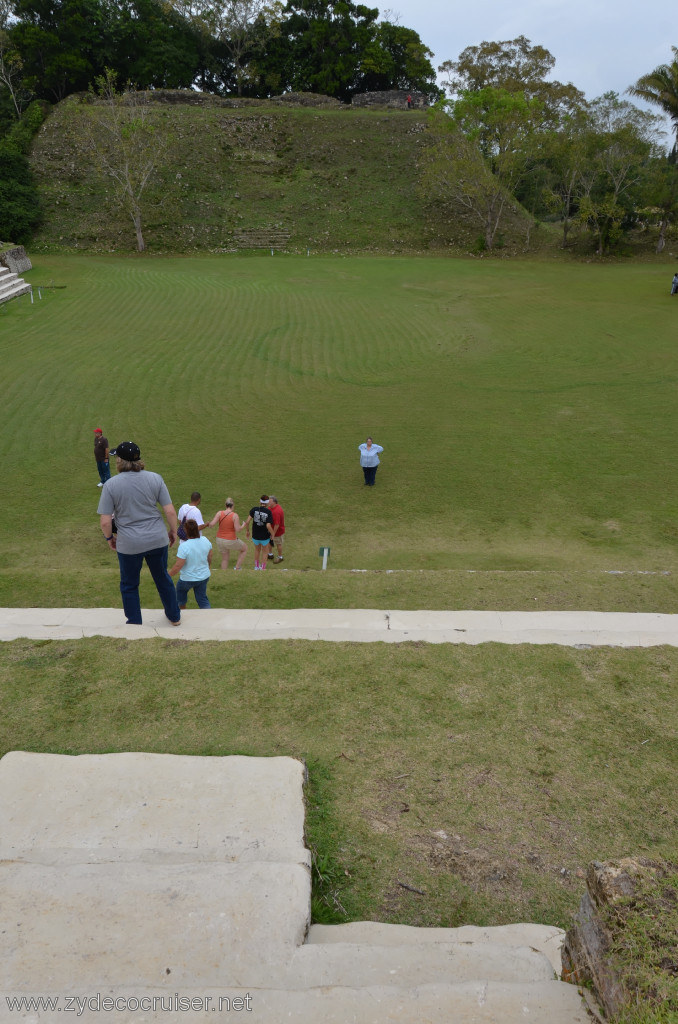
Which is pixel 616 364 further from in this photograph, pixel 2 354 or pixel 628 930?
pixel 628 930

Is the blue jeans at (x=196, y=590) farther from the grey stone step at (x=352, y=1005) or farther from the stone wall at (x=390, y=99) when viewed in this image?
the stone wall at (x=390, y=99)

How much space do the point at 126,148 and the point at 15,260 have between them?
10.6 metres

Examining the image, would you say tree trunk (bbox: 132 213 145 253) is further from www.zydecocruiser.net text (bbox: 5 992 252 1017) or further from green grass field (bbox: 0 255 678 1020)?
www.zydecocruiser.net text (bbox: 5 992 252 1017)

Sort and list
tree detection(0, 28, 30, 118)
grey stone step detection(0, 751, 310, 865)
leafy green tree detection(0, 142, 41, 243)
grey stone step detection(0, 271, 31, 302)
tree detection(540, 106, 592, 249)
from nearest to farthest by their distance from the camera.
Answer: grey stone step detection(0, 751, 310, 865)
grey stone step detection(0, 271, 31, 302)
leafy green tree detection(0, 142, 41, 243)
tree detection(540, 106, 592, 249)
tree detection(0, 28, 30, 118)

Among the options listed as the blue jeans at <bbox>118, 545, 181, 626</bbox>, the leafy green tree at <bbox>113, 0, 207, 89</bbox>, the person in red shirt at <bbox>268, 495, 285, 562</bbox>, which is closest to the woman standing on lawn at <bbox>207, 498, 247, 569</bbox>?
the person in red shirt at <bbox>268, 495, 285, 562</bbox>

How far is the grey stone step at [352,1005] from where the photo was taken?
7.91 ft

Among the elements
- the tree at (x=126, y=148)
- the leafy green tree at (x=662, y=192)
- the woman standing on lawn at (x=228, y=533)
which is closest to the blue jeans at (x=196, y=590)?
the woman standing on lawn at (x=228, y=533)

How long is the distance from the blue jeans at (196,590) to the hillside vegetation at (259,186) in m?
32.8

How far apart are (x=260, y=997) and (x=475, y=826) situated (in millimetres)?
1639

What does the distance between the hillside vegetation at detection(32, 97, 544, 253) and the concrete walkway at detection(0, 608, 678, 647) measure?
33.5 metres

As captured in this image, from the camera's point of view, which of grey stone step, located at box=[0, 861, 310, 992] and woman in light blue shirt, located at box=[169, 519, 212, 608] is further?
woman in light blue shirt, located at box=[169, 519, 212, 608]

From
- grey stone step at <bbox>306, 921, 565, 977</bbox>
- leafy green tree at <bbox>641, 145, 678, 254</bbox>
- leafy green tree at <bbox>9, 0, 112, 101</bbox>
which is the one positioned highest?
leafy green tree at <bbox>9, 0, 112, 101</bbox>

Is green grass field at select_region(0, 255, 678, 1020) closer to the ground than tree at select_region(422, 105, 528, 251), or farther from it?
closer to the ground

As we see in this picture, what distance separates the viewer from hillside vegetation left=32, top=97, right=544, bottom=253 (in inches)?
1446
